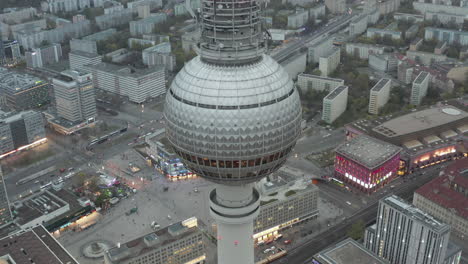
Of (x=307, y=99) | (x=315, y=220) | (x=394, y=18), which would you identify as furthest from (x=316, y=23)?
(x=315, y=220)

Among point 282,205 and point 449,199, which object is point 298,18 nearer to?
point 449,199

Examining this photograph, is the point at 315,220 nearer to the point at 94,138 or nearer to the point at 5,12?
the point at 94,138

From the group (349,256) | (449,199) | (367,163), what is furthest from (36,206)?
(449,199)

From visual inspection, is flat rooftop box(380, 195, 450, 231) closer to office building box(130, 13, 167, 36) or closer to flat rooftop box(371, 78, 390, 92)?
flat rooftop box(371, 78, 390, 92)

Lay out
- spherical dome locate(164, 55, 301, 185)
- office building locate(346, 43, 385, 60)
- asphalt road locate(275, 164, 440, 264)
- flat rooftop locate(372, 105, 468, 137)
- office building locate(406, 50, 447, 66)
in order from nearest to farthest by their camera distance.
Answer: spherical dome locate(164, 55, 301, 185)
asphalt road locate(275, 164, 440, 264)
flat rooftop locate(372, 105, 468, 137)
office building locate(406, 50, 447, 66)
office building locate(346, 43, 385, 60)

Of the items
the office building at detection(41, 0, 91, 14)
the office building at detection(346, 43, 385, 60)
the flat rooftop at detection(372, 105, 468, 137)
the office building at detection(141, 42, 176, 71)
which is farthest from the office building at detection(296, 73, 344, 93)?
the office building at detection(41, 0, 91, 14)

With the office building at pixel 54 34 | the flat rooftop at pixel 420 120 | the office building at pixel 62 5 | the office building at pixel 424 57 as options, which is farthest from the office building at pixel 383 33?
the office building at pixel 62 5

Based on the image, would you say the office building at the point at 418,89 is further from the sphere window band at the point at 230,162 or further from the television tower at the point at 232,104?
the sphere window band at the point at 230,162
